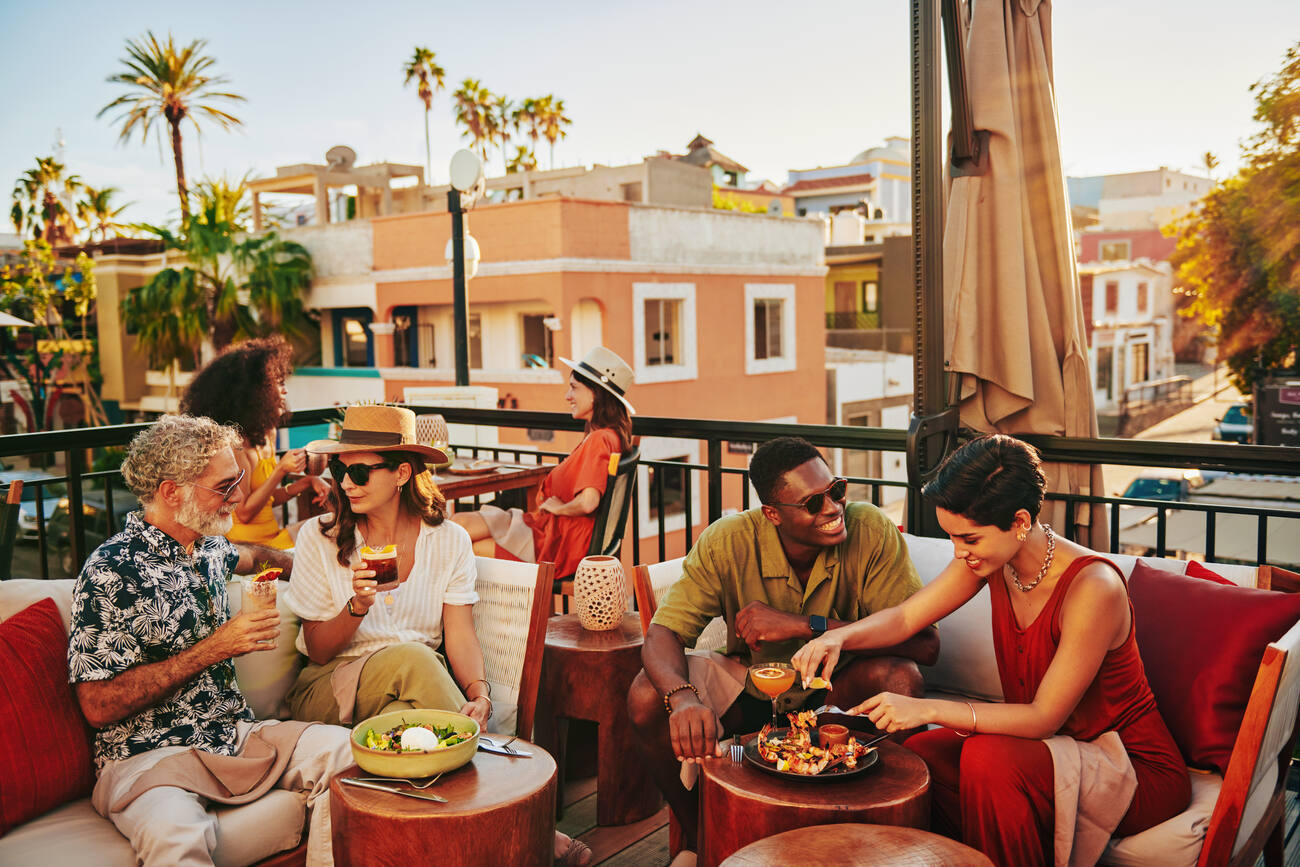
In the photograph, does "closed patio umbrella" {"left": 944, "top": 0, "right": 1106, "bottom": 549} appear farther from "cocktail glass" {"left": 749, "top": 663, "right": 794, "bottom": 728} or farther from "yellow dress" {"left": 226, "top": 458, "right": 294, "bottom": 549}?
"yellow dress" {"left": 226, "top": 458, "right": 294, "bottom": 549}

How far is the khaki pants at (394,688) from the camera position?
2.64m

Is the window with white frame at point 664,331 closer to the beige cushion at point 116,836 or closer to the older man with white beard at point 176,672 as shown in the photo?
the older man with white beard at point 176,672

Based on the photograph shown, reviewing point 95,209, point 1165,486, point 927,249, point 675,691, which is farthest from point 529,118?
point 675,691

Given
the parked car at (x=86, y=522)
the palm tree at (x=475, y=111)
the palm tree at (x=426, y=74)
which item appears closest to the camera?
the parked car at (x=86, y=522)

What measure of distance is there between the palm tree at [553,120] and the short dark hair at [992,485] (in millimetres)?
46613

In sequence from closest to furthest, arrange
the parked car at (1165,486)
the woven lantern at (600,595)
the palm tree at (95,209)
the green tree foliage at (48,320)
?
the woven lantern at (600,595) → the parked car at (1165,486) → the green tree foliage at (48,320) → the palm tree at (95,209)

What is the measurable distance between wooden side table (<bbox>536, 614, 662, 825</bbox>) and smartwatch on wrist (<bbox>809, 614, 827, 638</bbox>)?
71 centimetres

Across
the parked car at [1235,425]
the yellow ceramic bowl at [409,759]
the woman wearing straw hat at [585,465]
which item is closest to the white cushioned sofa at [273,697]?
the yellow ceramic bowl at [409,759]

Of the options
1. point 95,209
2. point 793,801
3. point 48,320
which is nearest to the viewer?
point 793,801

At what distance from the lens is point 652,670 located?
2.67 m

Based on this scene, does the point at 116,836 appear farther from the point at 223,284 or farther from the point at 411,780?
the point at 223,284

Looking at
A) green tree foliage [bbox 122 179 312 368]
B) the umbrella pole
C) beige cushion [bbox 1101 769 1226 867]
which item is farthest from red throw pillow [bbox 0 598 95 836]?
green tree foliage [bbox 122 179 312 368]

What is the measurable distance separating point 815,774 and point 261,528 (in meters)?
2.85

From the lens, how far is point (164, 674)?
2379mm
